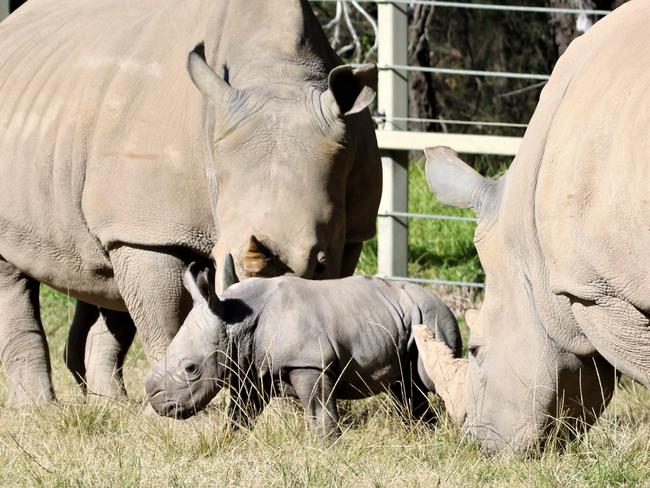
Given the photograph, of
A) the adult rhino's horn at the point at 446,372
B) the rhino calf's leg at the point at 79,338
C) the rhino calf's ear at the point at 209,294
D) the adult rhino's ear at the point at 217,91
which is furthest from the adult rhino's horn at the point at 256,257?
the rhino calf's leg at the point at 79,338

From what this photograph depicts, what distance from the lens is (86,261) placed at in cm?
599

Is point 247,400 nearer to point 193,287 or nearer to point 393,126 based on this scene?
point 193,287

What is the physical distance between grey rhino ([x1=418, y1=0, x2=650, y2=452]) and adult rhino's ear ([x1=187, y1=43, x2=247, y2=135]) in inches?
56.5

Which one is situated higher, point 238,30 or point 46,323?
point 238,30

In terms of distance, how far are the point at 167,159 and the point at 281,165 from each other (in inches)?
24.7

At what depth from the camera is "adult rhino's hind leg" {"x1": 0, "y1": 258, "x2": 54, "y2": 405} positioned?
6352 mm

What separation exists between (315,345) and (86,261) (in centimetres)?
149

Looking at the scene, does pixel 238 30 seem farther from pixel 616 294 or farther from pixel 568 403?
pixel 616 294

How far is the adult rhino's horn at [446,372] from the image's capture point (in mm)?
4156

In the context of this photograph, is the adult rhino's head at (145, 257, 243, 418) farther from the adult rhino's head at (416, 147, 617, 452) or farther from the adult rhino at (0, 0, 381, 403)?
the adult rhino's head at (416, 147, 617, 452)

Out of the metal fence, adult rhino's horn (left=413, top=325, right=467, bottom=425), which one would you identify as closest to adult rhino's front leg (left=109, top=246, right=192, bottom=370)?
adult rhino's horn (left=413, top=325, right=467, bottom=425)

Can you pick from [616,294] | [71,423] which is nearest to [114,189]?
[71,423]

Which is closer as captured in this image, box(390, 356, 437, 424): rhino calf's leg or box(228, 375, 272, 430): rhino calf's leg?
box(228, 375, 272, 430): rhino calf's leg

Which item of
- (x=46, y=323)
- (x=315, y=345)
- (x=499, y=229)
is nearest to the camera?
(x=499, y=229)
